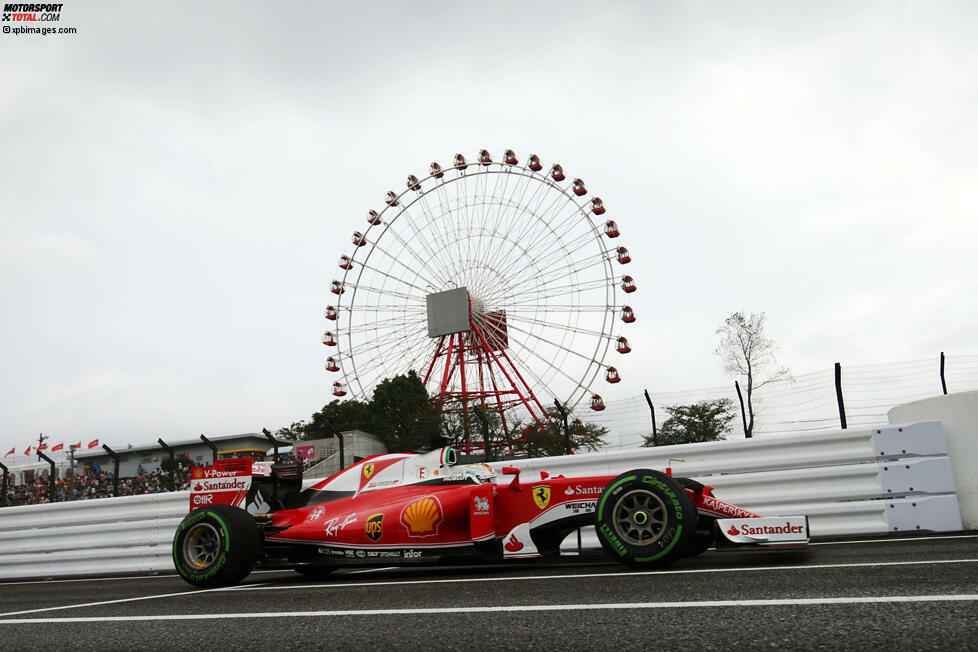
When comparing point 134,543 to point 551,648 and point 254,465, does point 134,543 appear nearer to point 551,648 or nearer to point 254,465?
point 254,465

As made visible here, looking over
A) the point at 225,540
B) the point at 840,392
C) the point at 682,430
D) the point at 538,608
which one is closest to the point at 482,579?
the point at 538,608

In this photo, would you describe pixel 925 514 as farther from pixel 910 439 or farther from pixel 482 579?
pixel 482 579

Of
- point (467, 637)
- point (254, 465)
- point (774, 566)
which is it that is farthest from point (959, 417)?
point (254, 465)

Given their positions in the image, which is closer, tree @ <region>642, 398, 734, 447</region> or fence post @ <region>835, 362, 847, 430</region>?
fence post @ <region>835, 362, 847, 430</region>

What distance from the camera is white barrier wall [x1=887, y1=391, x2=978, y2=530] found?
643 centimetres

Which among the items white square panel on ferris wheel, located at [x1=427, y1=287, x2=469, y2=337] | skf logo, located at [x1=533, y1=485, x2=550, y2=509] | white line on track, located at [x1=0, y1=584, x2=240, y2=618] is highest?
white square panel on ferris wheel, located at [x1=427, y1=287, x2=469, y2=337]

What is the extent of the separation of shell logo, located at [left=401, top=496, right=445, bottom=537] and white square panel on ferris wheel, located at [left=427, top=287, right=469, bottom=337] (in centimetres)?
2350

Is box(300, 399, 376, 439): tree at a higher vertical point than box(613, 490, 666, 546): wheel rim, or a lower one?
higher

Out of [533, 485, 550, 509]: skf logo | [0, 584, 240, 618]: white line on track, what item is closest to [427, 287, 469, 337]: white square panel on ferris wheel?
[0, 584, 240, 618]: white line on track

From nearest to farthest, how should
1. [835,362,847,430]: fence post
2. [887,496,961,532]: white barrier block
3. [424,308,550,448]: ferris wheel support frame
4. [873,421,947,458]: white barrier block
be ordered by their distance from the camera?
[887,496,961,532]: white barrier block < [873,421,947,458]: white barrier block < [835,362,847,430]: fence post < [424,308,550,448]: ferris wheel support frame

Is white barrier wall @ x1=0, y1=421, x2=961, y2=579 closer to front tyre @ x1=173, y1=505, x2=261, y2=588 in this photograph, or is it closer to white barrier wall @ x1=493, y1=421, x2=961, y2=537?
white barrier wall @ x1=493, y1=421, x2=961, y2=537

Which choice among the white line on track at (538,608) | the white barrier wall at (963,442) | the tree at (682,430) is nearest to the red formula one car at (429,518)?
the white line on track at (538,608)

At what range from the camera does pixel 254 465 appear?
23.8 feet

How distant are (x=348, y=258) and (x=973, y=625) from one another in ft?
102
